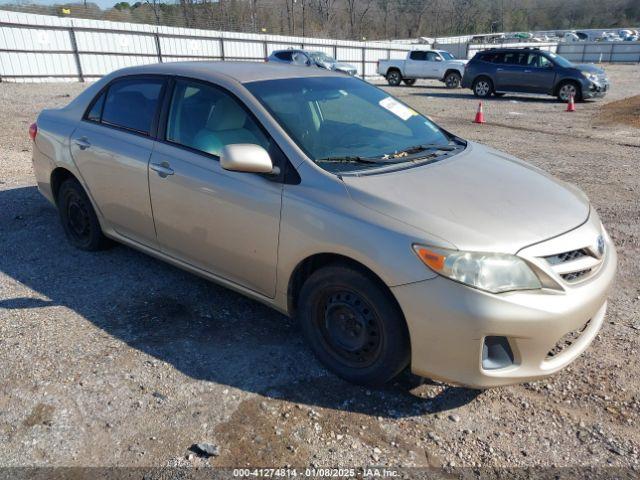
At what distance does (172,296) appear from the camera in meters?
3.97

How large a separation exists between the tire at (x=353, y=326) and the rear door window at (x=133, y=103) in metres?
1.88

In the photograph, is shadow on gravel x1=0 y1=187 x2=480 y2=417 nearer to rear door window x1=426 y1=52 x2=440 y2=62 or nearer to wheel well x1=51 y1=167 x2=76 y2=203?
wheel well x1=51 y1=167 x2=76 y2=203

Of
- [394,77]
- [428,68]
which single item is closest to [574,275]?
[428,68]

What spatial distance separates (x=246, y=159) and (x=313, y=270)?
0.76 m

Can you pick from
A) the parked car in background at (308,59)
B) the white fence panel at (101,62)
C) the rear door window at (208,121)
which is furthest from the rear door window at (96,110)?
the white fence panel at (101,62)

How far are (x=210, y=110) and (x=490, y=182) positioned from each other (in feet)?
6.21

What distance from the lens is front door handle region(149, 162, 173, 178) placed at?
3559 millimetres

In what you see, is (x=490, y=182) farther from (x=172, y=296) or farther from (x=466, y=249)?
(x=172, y=296)

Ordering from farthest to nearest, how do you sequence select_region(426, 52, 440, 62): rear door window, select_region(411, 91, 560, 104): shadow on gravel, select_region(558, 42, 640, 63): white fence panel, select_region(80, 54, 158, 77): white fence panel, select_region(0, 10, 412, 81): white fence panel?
select_region(558, 42, 640, 63): white fence panel < select_region(426, 52, 440, 62): rear door window < select_region(80, 54, 158, 77): white fence panel < select_region(0, 10, 412, 81): white fence panel < select_region(411, 91, 560, 104): shadow on gravel

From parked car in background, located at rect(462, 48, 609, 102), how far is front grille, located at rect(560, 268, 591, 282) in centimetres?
1767

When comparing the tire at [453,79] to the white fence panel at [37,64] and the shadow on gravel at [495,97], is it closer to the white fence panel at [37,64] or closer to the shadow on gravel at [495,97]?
the shadow on gravel at [495,97]

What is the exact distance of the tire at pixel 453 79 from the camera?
24.7 metres

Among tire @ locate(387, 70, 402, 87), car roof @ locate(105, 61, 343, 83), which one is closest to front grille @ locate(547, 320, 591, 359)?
car roof @ locate(105, 61, 343, 83)

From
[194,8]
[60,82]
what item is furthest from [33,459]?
[194,8]
